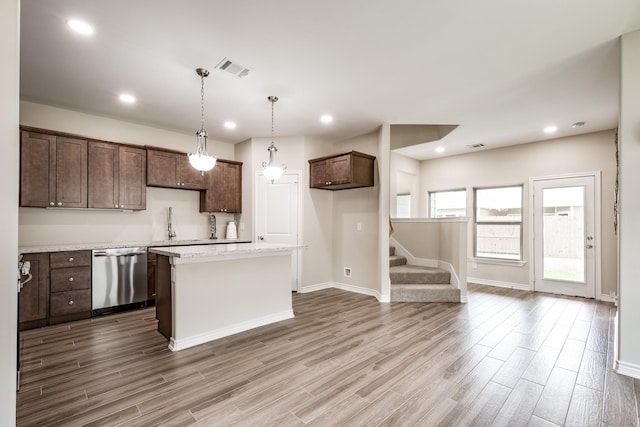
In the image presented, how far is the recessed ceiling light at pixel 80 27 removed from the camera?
2389 millimetres

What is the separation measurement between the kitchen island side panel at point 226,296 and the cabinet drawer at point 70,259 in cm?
173

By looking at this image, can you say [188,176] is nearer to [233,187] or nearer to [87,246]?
[233,187]

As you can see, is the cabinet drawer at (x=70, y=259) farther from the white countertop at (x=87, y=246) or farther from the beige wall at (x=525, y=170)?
the beige wall at (x=525, y=170)

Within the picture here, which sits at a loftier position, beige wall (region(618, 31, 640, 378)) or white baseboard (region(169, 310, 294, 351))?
beige wall (region(618, 31, 640, 378))

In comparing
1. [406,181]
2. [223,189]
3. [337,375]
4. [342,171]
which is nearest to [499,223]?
[406,181]

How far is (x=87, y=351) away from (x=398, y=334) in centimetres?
316

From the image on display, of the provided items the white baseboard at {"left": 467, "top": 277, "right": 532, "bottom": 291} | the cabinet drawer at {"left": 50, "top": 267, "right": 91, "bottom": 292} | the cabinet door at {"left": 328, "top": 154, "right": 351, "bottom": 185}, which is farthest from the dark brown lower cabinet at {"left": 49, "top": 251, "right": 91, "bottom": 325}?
the white baseboard at {"left": 467, "top": 277, "right": 532, "bottom": 291}

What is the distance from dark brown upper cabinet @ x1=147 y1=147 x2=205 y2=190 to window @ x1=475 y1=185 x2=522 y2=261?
565 centimetres

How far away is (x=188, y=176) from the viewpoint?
5.13 meters

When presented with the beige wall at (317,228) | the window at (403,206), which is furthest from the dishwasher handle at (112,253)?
the window at (403,206)

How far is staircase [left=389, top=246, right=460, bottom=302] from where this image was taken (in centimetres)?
480

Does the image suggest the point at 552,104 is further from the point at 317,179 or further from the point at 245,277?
the point at 245,277

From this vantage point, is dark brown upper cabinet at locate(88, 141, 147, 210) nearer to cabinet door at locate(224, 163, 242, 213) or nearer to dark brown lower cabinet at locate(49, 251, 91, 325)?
dark brown lower cabinet at locate(49, 251, 91, 325)

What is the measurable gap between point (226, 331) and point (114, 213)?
9.24ft
